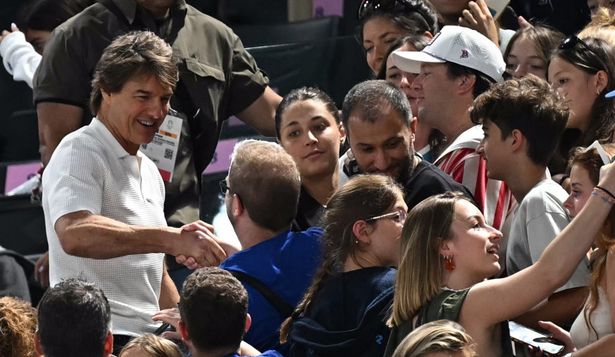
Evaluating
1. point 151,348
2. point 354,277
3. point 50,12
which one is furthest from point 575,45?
point 50,12

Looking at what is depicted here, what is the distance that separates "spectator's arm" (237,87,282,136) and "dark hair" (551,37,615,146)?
4.39 feet

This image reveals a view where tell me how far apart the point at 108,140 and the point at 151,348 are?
45.9 inches

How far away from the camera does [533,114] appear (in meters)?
5.23

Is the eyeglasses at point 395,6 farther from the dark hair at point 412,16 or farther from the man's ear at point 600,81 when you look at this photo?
the man's ear at point 600,81

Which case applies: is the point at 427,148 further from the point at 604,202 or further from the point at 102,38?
the point at 604,202

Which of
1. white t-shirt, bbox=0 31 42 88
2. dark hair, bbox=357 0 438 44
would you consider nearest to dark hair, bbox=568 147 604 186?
dark hair, bbox=357 0 438 44

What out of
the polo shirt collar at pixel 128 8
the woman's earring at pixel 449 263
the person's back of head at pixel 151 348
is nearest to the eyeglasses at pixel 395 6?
the polo shirt collar at pixel 128 8

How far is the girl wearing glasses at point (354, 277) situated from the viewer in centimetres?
455

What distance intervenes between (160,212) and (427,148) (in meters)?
1.21

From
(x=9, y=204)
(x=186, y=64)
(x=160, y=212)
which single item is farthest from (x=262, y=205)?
(x=9, y=204)

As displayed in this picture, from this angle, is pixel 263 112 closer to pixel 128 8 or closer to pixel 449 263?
pixel 128 8

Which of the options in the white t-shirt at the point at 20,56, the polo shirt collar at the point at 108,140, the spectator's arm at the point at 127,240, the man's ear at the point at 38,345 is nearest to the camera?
the man's ear at the point at 38,345

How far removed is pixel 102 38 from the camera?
622cm

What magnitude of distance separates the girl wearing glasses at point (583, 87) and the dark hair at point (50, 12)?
2849 millimetres
